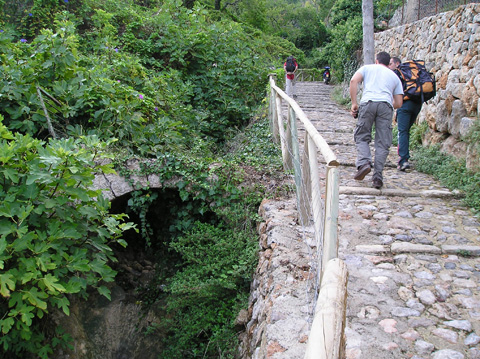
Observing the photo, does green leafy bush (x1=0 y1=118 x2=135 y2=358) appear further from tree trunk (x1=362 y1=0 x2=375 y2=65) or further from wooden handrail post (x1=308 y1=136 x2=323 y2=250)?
tree trunk (x1=362 y1=0 x2=375 y2=65)

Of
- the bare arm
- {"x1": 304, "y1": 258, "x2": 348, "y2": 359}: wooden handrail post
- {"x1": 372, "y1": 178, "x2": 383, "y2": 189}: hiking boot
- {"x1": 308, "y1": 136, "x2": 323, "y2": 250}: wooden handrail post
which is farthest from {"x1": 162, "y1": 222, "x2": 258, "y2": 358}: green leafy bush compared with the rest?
the bare arm

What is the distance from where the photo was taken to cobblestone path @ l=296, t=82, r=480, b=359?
2.18 m

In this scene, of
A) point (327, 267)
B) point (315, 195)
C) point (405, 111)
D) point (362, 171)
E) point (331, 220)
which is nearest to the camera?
point (327, 267)

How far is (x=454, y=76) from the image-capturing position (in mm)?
5965

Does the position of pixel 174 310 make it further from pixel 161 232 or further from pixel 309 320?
pixel 309 320

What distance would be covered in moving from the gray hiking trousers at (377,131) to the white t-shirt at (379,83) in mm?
70

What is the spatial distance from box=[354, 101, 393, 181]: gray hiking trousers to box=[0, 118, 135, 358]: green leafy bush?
2961 millimetres

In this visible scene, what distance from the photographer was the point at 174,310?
186 inches

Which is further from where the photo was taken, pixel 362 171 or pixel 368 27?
pixel 368 27

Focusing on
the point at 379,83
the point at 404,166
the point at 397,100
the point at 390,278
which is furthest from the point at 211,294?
the point at 404,166

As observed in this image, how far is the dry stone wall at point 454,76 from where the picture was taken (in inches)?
209

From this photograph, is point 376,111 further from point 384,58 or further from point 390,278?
point 390,278

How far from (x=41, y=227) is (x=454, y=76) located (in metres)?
6.11

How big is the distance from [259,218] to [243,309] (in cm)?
99
